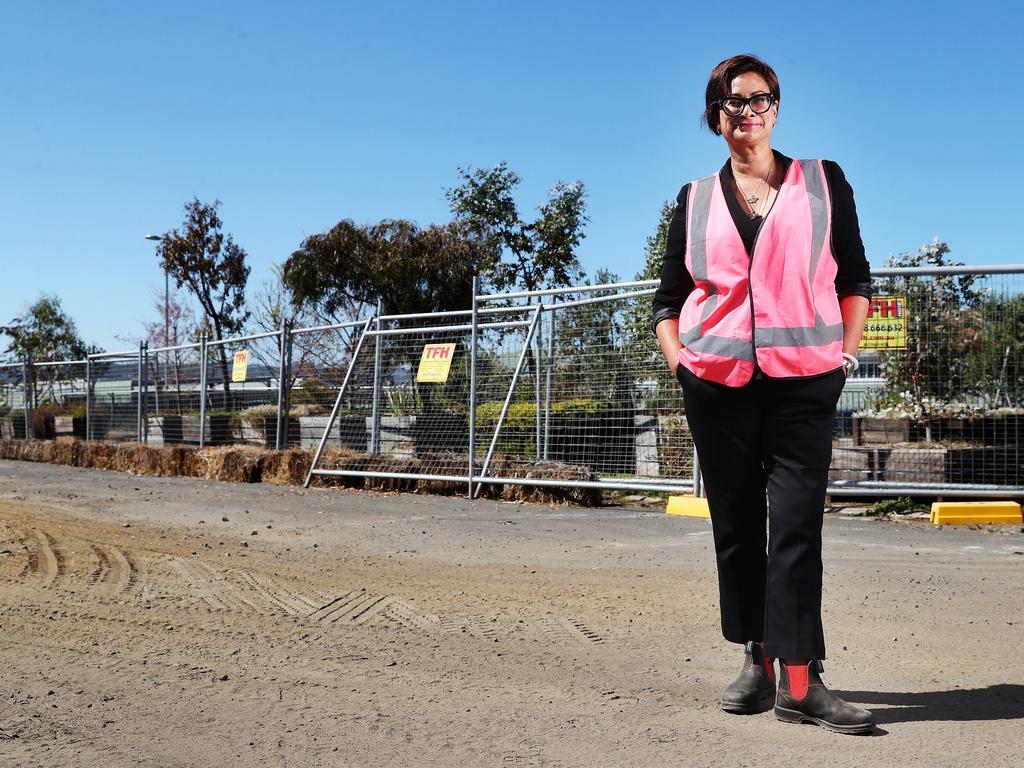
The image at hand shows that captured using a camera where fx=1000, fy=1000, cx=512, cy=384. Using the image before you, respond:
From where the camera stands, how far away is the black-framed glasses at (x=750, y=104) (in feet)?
10.2

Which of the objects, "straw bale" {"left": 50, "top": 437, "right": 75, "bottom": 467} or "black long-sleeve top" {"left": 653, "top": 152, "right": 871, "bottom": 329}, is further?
"straw bale" {"left": 50, "top": 437, "right": 75, "bottom": 467}

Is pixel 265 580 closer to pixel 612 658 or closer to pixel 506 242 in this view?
pixel 612 658

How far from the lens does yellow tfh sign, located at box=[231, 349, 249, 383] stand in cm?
1627

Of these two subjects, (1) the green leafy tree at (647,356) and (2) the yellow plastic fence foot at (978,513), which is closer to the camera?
(2) the yellow plastic fence foot at (978,513)

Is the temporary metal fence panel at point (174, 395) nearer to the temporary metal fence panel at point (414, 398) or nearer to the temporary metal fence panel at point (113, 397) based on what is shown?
the temporary metal fence panel at point (113, 397)

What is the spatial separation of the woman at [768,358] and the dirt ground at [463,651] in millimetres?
257

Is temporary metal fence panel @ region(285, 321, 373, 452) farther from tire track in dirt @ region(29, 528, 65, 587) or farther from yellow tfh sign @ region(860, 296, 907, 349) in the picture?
yellow tfh sign @ region(860, 296, 907, 349)

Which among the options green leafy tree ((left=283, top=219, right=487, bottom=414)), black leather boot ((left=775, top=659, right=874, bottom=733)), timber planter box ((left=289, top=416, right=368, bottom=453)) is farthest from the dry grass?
green leafy tree ((left=283, top=219, right=487, bottom=414))

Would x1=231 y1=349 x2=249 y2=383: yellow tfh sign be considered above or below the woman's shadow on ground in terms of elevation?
above

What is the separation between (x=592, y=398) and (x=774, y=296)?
789 cm

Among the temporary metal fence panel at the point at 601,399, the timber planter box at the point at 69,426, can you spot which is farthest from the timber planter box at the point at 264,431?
the timber planter box at the point at 69,426

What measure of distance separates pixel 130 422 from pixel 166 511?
421 inches

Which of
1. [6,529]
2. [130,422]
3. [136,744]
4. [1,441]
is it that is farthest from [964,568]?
[1,441]

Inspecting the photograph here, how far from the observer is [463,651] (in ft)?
13.2
